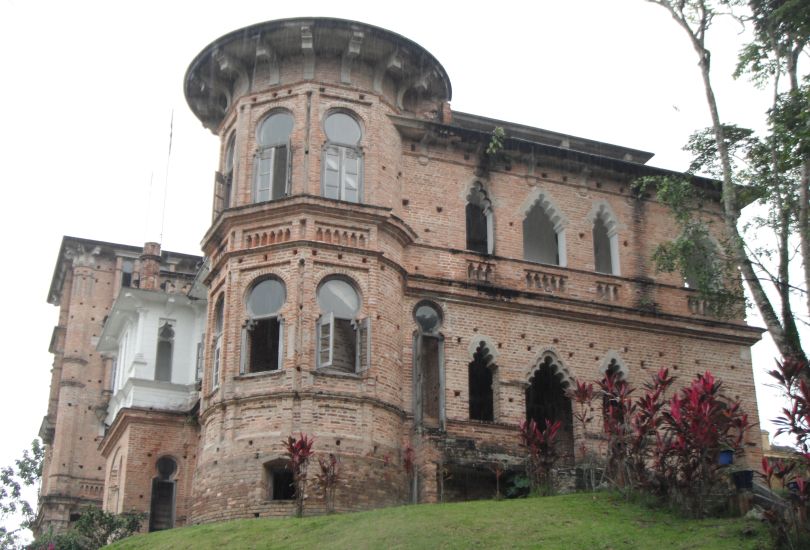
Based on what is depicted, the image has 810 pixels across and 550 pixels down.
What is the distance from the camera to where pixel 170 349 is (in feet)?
105

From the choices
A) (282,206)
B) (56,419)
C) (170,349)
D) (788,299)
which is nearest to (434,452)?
(282,206)

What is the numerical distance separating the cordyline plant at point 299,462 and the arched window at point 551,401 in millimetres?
7050

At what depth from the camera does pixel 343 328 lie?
24828mm

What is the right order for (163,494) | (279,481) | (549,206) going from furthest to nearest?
Answer: (163,494) < (549,206) < (279,481)

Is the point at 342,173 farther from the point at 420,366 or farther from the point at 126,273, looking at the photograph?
the point at 126,273

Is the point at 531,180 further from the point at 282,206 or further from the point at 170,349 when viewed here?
the point at 170,349

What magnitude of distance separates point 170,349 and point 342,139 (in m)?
9.38

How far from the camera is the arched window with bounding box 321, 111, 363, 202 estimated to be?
1023 inches

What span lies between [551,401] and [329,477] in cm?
786

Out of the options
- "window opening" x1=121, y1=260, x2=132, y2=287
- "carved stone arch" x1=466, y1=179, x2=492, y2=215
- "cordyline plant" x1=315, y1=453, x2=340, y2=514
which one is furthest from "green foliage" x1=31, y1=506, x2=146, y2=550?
"window opening" x1=121, y1=260, x2=132, y2=287

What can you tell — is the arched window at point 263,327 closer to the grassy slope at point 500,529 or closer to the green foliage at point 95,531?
the grassy slope at point 500,529

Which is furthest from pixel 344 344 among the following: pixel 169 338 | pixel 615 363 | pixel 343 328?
pixel 169 338

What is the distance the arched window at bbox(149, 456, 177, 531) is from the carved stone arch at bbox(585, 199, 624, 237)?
1318 centimetres

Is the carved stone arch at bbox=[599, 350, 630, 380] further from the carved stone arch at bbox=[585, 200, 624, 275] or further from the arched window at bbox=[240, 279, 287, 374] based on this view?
the arched window at bbox=[240, 279, 287, 374]
